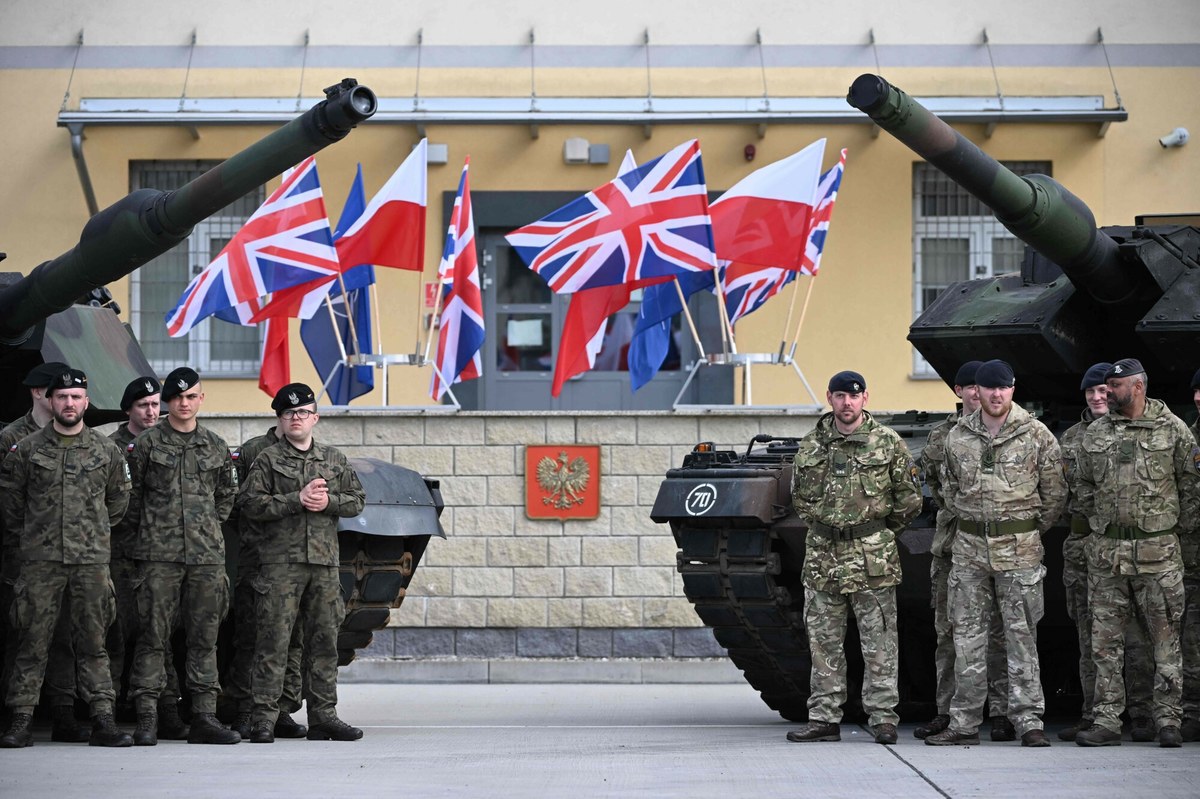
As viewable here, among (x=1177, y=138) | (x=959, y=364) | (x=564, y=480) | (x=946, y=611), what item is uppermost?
(x=1177, y=138)

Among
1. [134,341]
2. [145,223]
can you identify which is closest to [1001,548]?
[145,223]

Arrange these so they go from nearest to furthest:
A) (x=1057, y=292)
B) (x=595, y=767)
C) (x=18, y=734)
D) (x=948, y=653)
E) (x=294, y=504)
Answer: (x=595, y=767) → (x=18, y=734) → (x=294, y=504) → (x=948, y=653) → (x=1057, y=292)

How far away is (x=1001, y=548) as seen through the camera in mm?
9445

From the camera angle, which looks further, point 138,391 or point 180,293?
point 180,293

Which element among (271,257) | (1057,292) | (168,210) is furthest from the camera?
(271,257)

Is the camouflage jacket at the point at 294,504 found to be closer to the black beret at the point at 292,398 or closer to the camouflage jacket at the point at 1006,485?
the black beret at the point at 292,398

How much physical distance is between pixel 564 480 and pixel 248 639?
19.3 ft

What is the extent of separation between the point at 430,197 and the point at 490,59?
1490 mm

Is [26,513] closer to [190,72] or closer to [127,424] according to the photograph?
[127,424]

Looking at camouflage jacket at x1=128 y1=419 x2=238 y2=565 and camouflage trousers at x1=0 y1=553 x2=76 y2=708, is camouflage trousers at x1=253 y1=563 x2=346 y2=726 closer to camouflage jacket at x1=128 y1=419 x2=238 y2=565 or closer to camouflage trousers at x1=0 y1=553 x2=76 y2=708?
camouflage jacket at x1=128 y1=419 x2=238 y2=565

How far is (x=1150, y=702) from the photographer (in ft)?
32.1

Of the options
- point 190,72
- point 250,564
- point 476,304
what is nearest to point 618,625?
point 476,304

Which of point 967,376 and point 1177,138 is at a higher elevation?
point 1177,138

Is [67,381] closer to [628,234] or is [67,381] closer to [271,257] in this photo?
[271,257]
